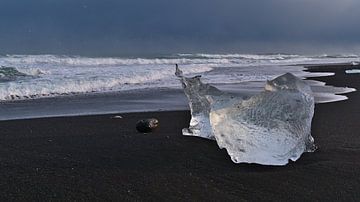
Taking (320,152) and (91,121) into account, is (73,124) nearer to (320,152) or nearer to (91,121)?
(91,121)

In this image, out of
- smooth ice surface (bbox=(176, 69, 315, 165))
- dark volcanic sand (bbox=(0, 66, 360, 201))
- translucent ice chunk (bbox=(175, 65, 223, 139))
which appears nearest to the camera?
dark volcanic sand (bbox=(0, 66, 360, 201))

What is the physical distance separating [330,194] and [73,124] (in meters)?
4.08

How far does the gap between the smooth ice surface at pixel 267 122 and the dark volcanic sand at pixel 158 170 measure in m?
0.11

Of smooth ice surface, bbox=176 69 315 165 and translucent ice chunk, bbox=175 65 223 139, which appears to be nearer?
smooth ice surface, bbox=176 69 315 165

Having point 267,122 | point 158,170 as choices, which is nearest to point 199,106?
point 267,122

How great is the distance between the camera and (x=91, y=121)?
6395mm

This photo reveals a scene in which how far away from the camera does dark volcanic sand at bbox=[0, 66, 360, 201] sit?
289cm

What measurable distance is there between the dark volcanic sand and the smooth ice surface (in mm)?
112

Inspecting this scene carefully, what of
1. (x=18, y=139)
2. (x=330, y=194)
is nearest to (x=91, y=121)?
(x=18, y=139)

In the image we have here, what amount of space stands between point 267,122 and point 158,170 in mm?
973

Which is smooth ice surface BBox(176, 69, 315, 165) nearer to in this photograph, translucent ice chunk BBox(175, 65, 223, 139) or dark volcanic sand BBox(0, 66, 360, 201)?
dark volcanic sand BBox(0, 66, 360, 201)

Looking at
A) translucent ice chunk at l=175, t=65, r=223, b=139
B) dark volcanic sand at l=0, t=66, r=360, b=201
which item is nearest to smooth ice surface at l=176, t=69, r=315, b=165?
dark volcanic sand at l=0, t=66, r=360, b=201

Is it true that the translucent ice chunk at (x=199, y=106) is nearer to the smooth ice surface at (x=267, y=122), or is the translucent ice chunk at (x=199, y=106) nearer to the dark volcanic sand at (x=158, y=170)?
the dark volcanic sand at (x=158, y=170)

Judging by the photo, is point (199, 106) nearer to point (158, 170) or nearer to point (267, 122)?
point (267, 122)
